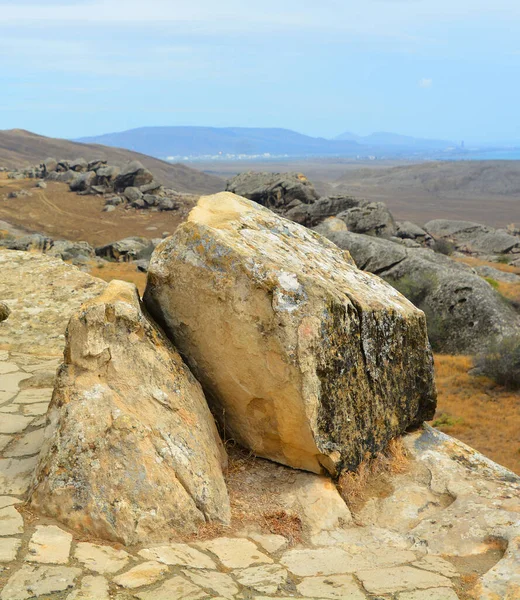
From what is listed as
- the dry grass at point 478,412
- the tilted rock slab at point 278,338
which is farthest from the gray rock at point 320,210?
the tilted rock slab at point 278,338

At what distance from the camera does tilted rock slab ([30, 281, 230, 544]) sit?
14.9ft

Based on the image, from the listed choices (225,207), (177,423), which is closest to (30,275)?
(225,207)

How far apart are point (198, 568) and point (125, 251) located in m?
27.0

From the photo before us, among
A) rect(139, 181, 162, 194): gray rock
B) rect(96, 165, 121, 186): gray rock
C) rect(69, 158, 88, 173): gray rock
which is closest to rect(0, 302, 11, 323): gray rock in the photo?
rect(139, 181, 162, 194): gray rock

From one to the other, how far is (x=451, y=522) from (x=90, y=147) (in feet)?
398

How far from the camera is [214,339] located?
18.3 feet

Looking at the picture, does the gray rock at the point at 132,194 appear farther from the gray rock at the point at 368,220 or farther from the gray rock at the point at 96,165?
the gray rock at the point at 368,220

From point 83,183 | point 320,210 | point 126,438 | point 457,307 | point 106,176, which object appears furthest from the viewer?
point 106,176

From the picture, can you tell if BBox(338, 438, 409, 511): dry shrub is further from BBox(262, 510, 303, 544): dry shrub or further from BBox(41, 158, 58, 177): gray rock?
BBox(41, 158, 58, 177): gray rock

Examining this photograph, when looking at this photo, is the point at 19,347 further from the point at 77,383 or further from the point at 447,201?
the point at 447,201

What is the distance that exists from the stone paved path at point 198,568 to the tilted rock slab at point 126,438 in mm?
197

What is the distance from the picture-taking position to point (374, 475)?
586 cm

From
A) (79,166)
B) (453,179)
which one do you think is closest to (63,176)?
(79,166)

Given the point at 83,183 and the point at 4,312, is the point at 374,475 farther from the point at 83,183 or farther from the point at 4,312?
the point at 83,183
